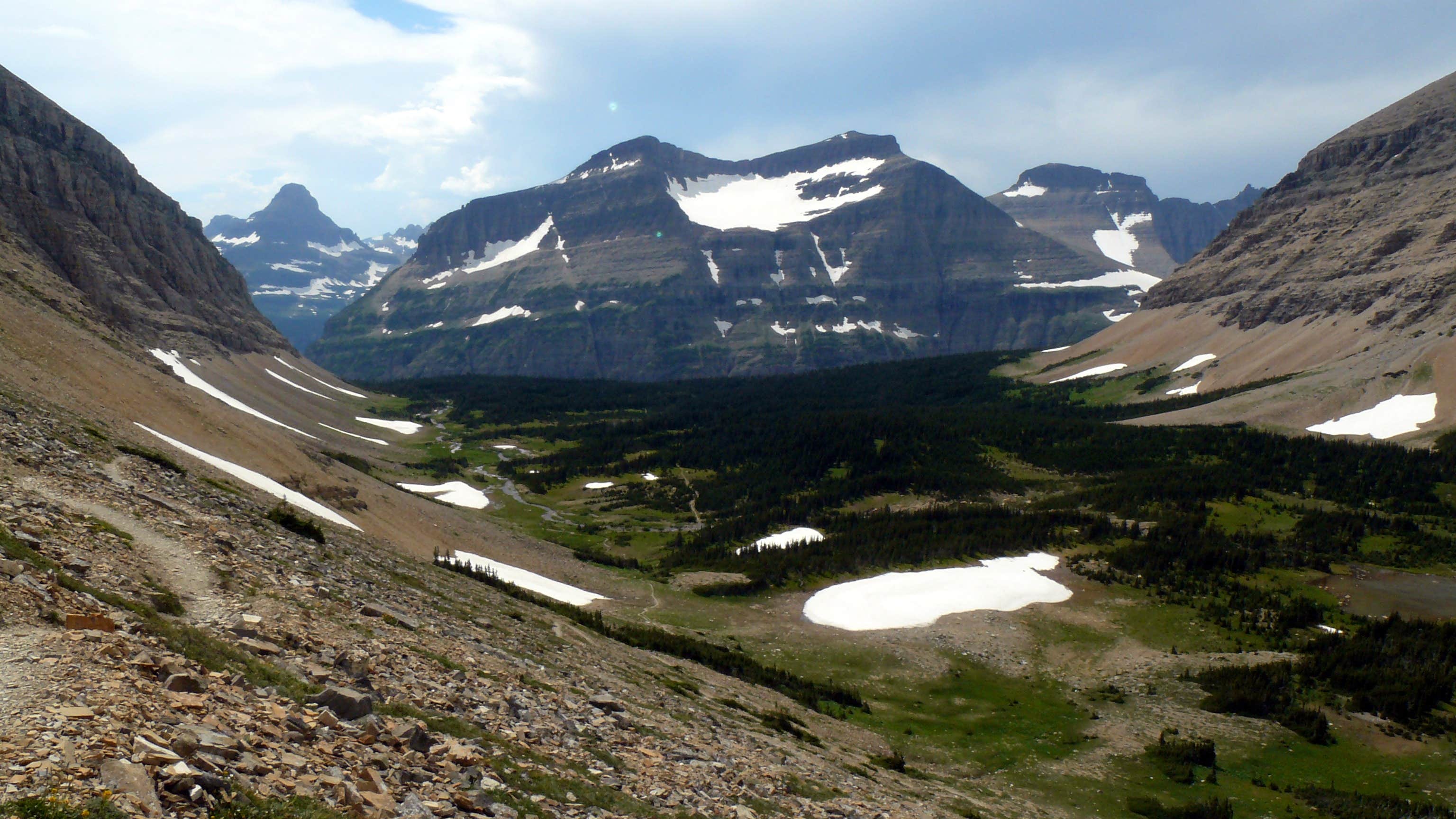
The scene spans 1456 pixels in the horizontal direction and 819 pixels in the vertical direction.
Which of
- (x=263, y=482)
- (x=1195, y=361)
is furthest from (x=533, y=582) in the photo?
(x=1195, y=361)

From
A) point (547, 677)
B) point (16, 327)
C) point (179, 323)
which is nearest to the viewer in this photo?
point (547, 677)

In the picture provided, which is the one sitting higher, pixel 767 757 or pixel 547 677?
pixel 547 677

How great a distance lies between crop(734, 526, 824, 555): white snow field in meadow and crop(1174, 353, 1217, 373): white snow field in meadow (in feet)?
469

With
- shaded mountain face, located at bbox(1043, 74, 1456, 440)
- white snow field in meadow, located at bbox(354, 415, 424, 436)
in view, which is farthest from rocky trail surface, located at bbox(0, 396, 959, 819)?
white snow field in meadow, located at bbox(354, 415, 424, 436)

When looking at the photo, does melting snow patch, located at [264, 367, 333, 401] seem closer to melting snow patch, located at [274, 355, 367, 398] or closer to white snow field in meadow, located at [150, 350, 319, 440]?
melting snow patch, located at [274, 355, 367, 398]

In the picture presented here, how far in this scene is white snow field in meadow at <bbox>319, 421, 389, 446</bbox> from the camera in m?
140

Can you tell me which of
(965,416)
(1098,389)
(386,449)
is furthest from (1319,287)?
(386,449)

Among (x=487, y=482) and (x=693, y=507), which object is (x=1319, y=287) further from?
(x=487, y=482)

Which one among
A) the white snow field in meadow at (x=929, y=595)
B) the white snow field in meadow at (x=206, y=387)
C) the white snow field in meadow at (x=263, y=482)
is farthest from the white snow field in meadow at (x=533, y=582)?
the white snow field in meadow at (x=206, y=387)

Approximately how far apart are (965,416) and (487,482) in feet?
273

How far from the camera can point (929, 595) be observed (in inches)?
2362

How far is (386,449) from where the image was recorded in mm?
140250

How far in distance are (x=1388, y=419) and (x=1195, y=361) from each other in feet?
241

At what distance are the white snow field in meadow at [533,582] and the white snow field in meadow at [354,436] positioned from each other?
9195 centimetres
